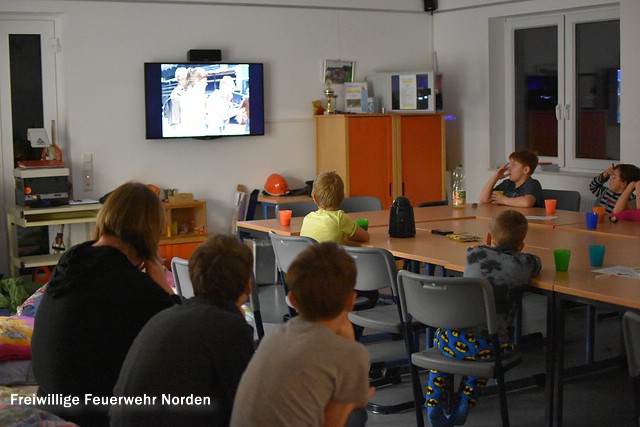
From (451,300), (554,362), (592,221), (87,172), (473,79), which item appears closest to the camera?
(451,300)

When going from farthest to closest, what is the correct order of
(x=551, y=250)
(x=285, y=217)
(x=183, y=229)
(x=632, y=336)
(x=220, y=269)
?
(x=183, y=229), (x=285, y=217), (x=551, y=250), (x=632, y=336), (x=220, y=269)

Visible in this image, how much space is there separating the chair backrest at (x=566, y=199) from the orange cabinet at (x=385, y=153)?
2.06 metres

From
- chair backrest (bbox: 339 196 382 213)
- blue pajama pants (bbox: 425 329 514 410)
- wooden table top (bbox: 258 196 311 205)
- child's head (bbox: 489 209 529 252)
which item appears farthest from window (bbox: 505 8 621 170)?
blue pajama pants (bbox: 425 329 514 410)

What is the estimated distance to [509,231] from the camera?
12.4 feet

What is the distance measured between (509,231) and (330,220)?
1.27 metres

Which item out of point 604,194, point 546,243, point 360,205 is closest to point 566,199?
point 604,194

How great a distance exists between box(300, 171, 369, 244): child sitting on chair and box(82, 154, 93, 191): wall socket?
10.5 ft

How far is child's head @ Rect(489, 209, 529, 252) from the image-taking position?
12.4 ft

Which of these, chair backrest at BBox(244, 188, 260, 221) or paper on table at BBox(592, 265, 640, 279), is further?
chair backrest at BBox(244, 188, 260, 221)

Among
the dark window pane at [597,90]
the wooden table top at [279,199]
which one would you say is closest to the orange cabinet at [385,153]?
the wooden table top at [279,199]

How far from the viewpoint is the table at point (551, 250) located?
355 cm

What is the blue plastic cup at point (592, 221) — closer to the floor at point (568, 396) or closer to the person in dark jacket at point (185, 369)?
the floor at point (568, 396)

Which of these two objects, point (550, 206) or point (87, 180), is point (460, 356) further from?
point (87, 180)

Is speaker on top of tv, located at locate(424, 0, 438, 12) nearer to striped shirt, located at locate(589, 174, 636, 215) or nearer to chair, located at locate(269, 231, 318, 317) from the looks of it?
striped shirt, located at locate(589, 174, 636, 215)
